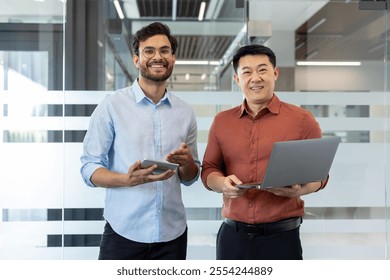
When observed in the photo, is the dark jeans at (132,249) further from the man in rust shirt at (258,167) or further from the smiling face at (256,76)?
the smiling face at (256,76)

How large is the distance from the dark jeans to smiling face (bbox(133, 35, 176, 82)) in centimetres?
69

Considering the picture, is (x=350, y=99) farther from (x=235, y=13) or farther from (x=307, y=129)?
(x=307, y=129)

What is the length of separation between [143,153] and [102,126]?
0.70 ft

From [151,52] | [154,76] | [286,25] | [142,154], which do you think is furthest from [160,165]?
[286,25]

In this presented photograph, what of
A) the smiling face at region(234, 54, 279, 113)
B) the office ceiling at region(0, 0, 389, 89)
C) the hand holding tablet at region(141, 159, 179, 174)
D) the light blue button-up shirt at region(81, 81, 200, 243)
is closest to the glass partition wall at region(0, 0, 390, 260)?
the office ceiling at region(0, 0, 389, 89)

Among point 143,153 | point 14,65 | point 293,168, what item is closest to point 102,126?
point 143,153

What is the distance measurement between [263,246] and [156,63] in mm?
898

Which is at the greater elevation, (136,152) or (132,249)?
(136,152)

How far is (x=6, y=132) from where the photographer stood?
3336mm

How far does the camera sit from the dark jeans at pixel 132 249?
217 cm

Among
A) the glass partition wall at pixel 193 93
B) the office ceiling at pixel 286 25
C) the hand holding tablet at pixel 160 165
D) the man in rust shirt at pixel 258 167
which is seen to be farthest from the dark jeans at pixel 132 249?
the office ceiling at pixel 286 25

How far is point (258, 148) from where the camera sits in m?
2.15

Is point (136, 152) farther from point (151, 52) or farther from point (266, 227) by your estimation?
point (266, 227)

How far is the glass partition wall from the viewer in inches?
131
